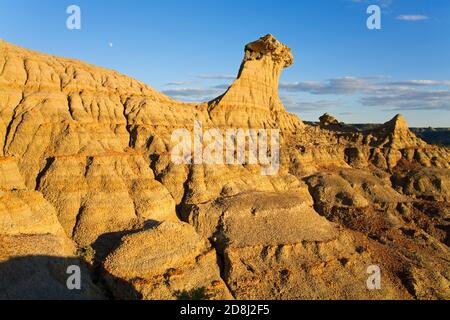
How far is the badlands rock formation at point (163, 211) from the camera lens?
3369 cm

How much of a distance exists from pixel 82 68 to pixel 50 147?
1614 centimetres

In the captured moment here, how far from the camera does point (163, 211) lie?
146 feet

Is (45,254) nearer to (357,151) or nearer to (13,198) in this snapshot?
(13,198)

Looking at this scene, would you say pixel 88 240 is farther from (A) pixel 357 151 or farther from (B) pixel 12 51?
(A) pixel 357 151

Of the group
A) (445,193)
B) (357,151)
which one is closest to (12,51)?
(357,151)

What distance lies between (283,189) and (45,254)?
34.5 m

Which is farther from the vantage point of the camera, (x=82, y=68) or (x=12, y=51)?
(x=82, y=68)

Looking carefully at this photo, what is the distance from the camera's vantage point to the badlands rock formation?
111ft

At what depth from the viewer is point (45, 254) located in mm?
31359

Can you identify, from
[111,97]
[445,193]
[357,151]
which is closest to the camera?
[111,97]

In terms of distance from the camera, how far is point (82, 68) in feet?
186
